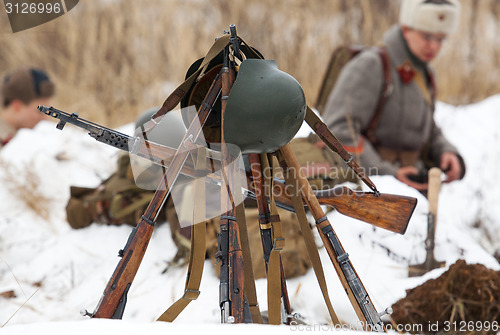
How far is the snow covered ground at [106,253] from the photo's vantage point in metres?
1.85

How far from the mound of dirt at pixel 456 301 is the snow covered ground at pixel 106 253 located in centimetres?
7

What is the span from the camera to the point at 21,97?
3510mm

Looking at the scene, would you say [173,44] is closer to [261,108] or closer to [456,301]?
[456,301]

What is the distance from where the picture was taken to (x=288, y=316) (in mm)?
1290

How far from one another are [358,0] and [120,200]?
4492mm

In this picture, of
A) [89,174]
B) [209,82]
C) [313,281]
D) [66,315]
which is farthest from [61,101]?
[209,82]

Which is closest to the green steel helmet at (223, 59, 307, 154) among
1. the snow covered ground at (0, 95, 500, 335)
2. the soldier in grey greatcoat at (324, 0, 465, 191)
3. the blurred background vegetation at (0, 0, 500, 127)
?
the snow covered ground at (0, 95, 500, 335)

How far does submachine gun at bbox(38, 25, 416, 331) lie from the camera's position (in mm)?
1074

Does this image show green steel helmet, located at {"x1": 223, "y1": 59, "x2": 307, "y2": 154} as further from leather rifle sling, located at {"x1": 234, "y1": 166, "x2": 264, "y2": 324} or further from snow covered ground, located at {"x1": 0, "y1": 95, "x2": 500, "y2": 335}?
snow covered ground, located at {"x1": 0, "y1": 95, "x2": 500, "y2": 335}

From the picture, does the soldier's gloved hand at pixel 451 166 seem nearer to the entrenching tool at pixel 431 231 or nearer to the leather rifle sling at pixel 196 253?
the entrenching tool at pixel 431 231

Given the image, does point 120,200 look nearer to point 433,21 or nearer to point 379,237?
point 379,237

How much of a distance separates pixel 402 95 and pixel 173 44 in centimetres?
300

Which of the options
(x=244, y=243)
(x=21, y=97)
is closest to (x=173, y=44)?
(x=21, y=97)

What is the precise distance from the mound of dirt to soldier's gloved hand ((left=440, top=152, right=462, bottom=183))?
1395mm
